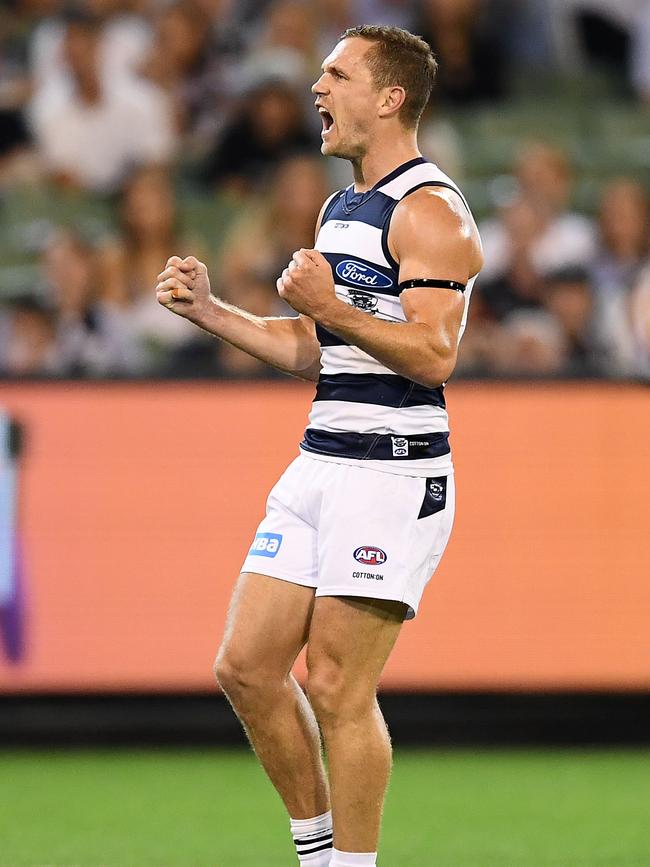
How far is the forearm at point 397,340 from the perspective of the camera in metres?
3.79

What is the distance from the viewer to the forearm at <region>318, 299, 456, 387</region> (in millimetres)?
3789

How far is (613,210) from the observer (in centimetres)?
874

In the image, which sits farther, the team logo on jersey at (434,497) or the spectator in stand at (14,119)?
the spectator in stand at (14,119)

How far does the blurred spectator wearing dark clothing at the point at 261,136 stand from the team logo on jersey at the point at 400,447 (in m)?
5.59

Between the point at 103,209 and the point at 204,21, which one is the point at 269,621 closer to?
the point at 103,209

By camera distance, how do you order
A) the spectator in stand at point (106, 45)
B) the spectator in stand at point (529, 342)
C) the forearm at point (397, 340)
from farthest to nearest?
the spectator in stand at point (106, 45)
the spectator in stand at point (529, 342)
the forearm at point (397, 340)

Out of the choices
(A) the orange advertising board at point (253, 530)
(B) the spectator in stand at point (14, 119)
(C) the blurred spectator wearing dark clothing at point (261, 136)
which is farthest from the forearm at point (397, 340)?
(B) the spectator in stand at point (14, 119)

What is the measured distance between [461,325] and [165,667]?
3448mm

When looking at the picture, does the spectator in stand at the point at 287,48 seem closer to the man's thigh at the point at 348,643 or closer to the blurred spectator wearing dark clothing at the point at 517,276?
the blurred spectator wearing dark clothing at the point at 517,276

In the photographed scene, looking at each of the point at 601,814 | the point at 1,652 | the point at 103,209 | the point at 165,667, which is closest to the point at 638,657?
the point at 601,814

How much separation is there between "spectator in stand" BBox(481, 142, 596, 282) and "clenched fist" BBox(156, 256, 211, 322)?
4480 millimetres

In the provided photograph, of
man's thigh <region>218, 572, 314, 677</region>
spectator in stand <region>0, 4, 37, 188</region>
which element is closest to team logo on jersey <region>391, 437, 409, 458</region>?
man's thigh <region>218, 572, 314, 677</region>

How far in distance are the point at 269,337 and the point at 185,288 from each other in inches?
14.1

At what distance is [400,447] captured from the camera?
4.07 m
